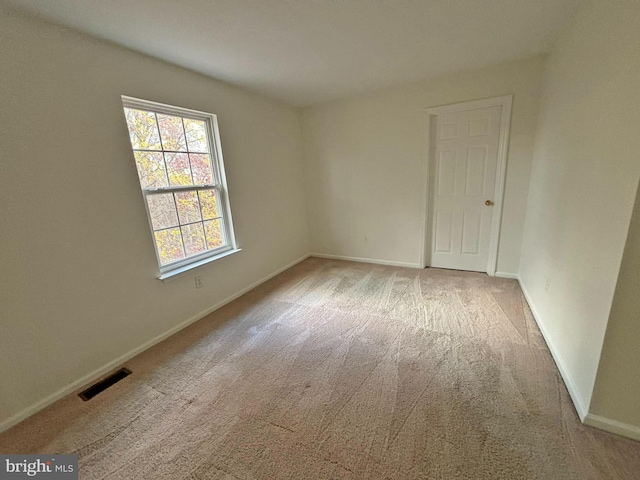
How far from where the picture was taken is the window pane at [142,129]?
6.79 ft

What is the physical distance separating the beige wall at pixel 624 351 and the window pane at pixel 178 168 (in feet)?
9.84

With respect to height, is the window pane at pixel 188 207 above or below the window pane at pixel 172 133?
below

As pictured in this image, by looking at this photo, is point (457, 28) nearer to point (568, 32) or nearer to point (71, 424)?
point (568, 32)

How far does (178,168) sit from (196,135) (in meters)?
0.42

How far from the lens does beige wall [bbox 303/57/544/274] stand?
2818 millimetres

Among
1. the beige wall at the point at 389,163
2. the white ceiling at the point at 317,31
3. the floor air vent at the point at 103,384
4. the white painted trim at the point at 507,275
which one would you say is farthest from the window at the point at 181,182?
the white painted trim at the point at 507,275

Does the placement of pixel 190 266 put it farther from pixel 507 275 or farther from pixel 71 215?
pixel 507 275

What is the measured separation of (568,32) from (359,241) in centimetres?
290

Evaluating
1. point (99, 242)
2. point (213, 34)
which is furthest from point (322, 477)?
point (213, 34)

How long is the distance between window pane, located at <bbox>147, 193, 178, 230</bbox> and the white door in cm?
304

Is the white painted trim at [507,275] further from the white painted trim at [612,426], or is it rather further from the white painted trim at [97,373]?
the white painted trim at [97,373]

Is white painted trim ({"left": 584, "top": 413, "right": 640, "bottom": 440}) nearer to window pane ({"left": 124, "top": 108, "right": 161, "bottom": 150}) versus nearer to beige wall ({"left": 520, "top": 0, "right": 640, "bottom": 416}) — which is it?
beige wall ({"left": 520, "top": 0, "right": 640, "bottom": 416})

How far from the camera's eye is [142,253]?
84.0 inches

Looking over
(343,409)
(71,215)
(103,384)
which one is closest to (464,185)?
(343,409)
